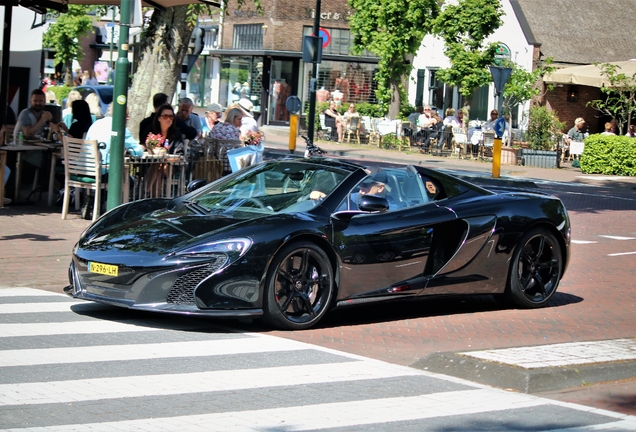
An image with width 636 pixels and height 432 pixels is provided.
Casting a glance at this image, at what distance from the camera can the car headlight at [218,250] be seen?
303 inches

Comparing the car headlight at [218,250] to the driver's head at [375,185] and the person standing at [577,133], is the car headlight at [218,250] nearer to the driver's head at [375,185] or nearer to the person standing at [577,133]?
the driver's head at [375,185]

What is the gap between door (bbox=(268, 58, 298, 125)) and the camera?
47.5m

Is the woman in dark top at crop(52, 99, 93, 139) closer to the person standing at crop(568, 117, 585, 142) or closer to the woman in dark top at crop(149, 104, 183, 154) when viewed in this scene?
the woman in dark top at crop(149, 104, 183, 154)

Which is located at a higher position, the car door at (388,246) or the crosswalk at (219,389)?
the car door at (388,246)

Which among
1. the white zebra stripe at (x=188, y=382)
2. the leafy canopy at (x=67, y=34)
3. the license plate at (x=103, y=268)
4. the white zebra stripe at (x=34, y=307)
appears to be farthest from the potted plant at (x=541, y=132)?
the white zebra stripe at (x=188, y=382)

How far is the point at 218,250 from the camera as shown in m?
7.72

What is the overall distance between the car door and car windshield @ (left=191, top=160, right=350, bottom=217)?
40cm

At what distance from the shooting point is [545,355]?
7.44 meters

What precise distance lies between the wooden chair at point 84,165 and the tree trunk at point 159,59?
3068mm

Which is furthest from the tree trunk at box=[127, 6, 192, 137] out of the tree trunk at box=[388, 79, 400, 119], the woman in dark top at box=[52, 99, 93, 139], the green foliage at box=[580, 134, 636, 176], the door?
the door

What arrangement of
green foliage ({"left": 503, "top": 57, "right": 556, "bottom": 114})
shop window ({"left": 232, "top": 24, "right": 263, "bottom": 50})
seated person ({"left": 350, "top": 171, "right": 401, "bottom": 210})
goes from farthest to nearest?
shop window ({"left": 232, "top": 24, "right": 263, "bottom": 50}) → green foliage ({"left": 503, "top": 57, "right": 556, "bottom": 114}) → seated person ({"left": 350, "top": 171, "right": 401, "bottom": 210})

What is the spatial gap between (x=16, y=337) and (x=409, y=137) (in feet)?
98.6

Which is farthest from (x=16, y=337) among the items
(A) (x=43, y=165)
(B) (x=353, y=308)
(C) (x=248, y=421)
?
(A) (x=43, y=165)

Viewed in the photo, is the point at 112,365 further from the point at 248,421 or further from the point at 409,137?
the point at 409,137
